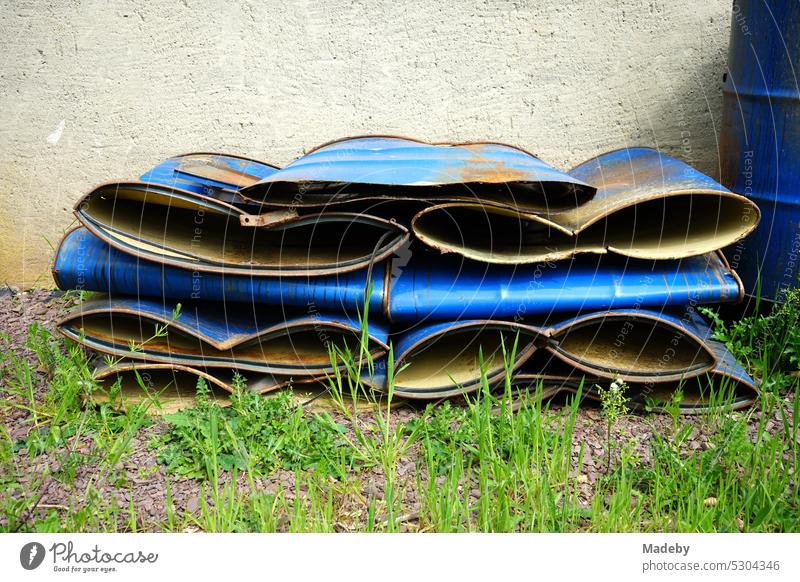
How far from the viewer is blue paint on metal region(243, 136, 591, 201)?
2.28 m

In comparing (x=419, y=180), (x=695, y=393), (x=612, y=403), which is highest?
(x=419, y=180)

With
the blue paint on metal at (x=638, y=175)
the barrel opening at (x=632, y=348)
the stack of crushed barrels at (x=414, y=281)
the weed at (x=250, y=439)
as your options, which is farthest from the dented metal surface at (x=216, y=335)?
the blue paint on metal at (x=638, y=175)

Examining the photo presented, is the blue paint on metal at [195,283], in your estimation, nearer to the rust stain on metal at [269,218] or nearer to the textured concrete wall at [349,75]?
the rust stain on metal at [269,218]

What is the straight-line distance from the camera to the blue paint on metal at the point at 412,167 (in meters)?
2.28

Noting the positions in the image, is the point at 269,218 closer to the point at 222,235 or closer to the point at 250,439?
the point at 222,235

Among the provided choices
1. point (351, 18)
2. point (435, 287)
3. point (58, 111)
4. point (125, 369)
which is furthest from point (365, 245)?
point (58, 111)

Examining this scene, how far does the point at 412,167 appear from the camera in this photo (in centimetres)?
240

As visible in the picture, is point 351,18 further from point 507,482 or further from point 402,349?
point 507,482

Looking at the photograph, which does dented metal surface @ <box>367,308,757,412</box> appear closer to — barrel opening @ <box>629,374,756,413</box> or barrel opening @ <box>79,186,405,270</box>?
barrel opening @ <box>629,374,756,413</box>

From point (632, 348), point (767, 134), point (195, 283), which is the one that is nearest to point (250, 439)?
point (195, 283)

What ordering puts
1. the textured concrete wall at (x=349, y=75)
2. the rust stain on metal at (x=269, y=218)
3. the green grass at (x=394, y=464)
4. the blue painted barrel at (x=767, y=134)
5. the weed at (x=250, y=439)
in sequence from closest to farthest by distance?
the green grass at (x=394, y=464) → the weed at (x=250, y=439) → the rust stain on metal at (x=269, y=218) → the blue painted barrel at (x=767, y=134) → the textured concrete wall at (x=349, y=75)

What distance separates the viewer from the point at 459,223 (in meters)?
2.58

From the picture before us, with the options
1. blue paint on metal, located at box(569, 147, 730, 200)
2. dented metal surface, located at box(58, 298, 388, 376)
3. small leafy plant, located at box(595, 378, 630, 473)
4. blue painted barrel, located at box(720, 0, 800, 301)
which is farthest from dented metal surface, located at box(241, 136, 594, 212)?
blue painted barrel, located at box(720, 0, 800, 301)

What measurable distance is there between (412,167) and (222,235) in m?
0.77
